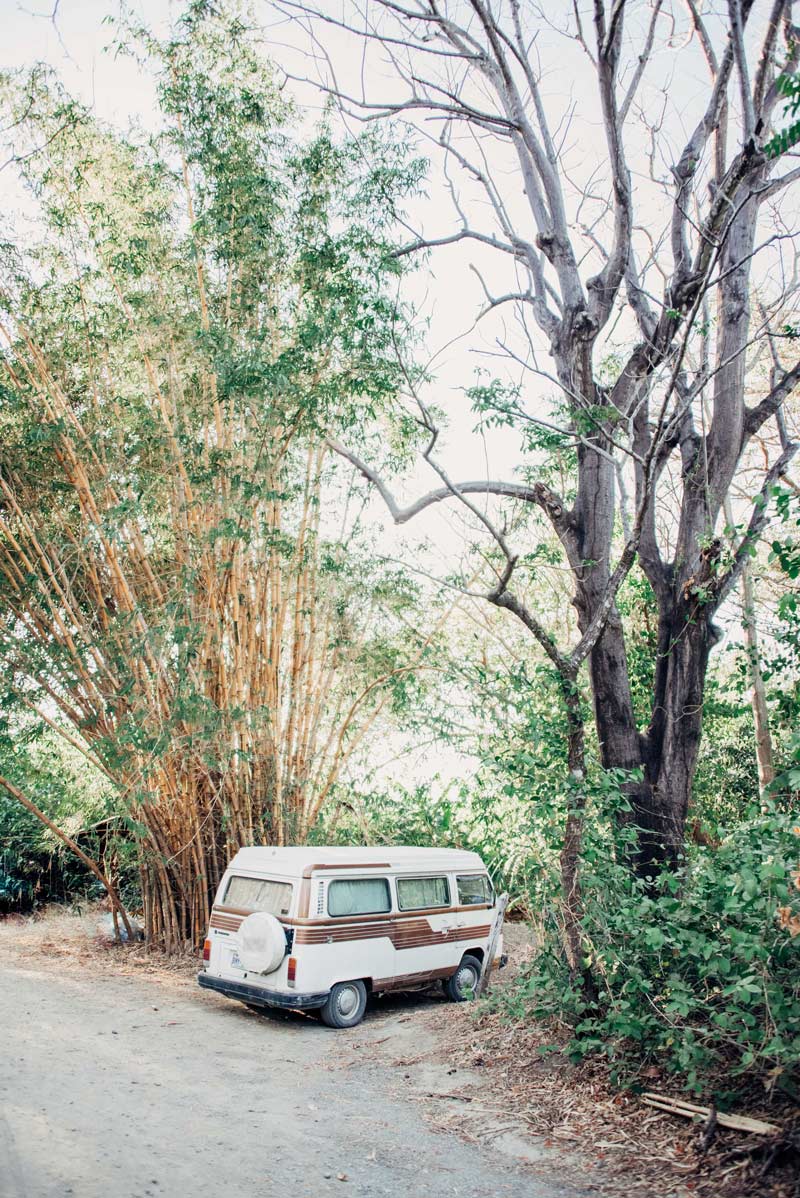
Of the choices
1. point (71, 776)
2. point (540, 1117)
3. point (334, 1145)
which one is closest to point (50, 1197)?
point (334, 1145)

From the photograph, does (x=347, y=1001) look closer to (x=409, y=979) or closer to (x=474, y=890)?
(x=409, y=979)

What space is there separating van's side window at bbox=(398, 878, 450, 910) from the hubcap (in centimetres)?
75

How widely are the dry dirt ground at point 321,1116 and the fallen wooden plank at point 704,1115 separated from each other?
0.05 m

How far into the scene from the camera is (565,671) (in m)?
4.94

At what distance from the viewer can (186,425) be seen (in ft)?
24.3

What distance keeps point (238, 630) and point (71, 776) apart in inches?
177

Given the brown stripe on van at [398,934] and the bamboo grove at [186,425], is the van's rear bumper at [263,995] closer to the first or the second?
the brown stripe on van at [398,934]

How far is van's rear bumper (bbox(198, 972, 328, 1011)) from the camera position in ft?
19.0

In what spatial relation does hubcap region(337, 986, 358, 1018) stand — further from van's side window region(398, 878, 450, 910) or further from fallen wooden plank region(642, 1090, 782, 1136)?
fallen wooden plank region(642, 1090, 782, 1136)

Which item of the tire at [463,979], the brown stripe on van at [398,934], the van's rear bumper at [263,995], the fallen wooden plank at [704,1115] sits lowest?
the tire at [463,979]

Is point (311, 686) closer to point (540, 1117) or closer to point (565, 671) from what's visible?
point (565, 671)

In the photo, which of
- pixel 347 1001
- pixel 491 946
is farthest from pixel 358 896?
pixel 491 946

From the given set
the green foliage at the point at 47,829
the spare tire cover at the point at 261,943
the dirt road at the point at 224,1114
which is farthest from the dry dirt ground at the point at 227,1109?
the green foliage at the point at 47,829

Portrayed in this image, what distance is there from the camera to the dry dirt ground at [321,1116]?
3195mm
